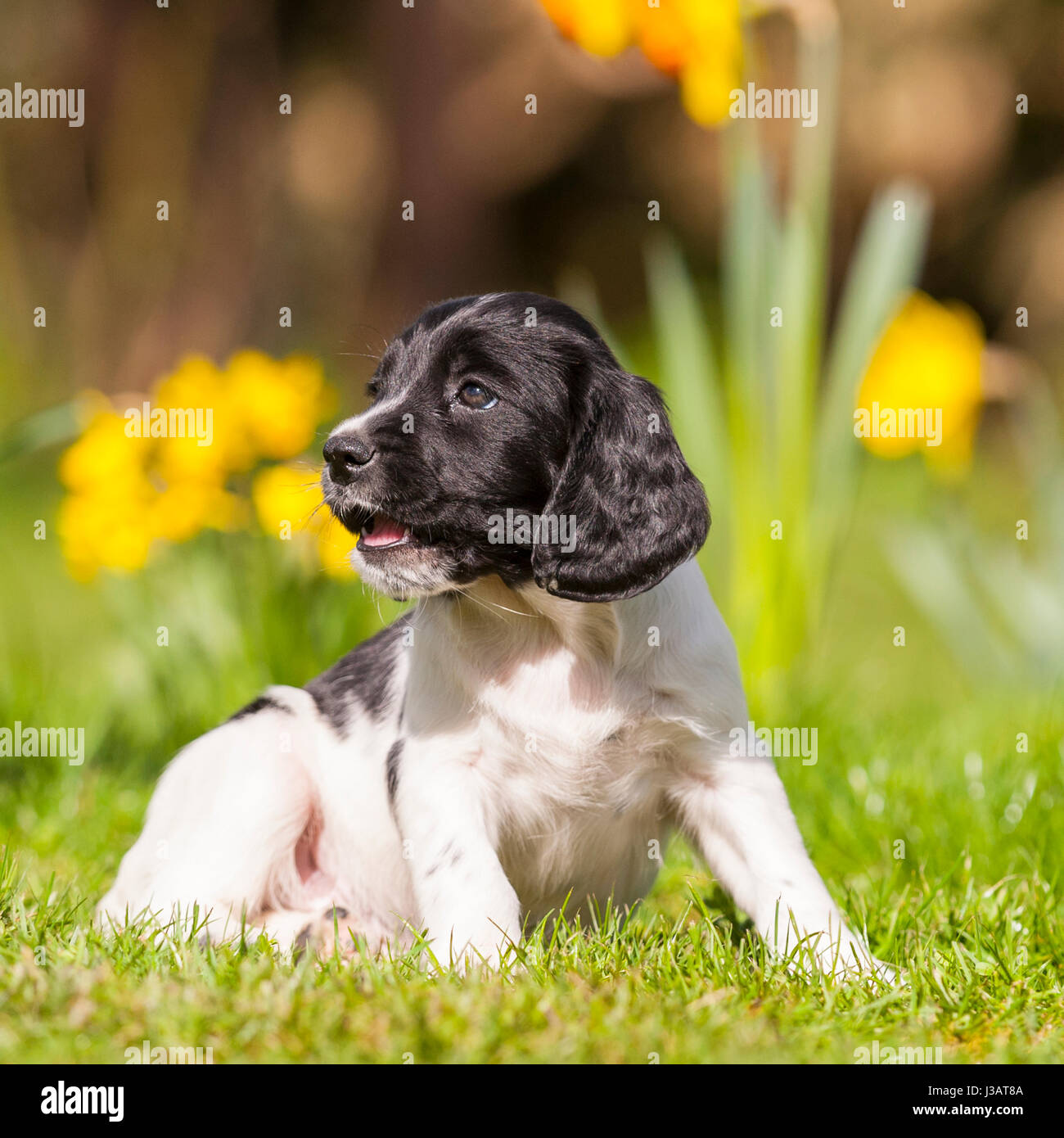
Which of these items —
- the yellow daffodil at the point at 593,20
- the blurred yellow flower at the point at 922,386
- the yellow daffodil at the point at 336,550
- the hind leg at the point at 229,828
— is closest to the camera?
the hind leg at the point at 229,828

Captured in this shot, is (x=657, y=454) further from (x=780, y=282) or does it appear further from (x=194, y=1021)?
(x=780, y=282)

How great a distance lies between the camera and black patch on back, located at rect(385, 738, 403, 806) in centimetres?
315

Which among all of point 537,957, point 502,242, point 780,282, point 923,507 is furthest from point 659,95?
point 537,957

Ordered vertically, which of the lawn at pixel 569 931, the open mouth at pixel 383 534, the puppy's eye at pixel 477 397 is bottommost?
the lawn at pixel 569 931

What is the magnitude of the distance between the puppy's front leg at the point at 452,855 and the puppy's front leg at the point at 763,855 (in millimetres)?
495

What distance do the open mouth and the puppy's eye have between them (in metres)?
0.31

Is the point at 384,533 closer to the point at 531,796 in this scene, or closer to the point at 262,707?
the point at 531,796

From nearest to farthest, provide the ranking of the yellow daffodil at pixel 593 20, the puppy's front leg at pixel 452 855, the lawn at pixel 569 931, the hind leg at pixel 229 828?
1. the lawn at pixel 569 931
2. the puppy's front leg at pixel 452 855
3. the hind leg at pixel 229 828
4. the yellow daffodil at pixel 593 20

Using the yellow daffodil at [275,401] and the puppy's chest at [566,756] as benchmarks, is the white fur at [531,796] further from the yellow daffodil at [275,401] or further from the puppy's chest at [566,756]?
the yellow daffodil at [275,401]

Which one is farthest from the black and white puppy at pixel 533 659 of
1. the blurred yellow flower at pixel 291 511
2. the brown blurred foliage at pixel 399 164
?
the brown blurred foliage at pixel 399 164

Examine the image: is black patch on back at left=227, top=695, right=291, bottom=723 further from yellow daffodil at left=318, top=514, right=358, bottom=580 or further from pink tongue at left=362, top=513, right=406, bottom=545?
yellow daffodil at left=318, top=514, right=358, bottom=580

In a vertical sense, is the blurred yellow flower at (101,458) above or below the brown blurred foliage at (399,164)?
below

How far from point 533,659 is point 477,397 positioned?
0.61 metres

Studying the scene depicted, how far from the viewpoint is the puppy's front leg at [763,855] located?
9.65ft
